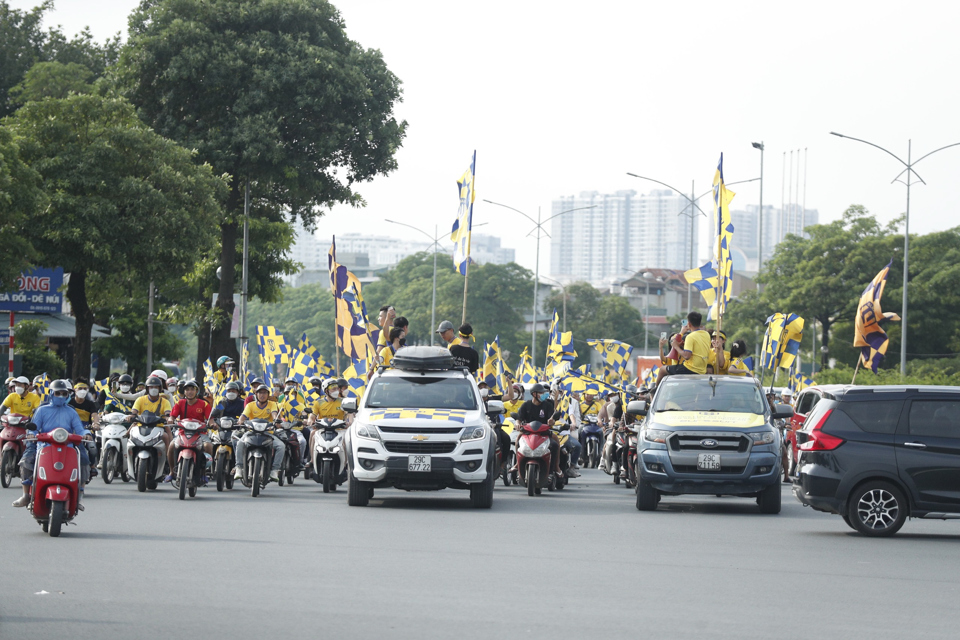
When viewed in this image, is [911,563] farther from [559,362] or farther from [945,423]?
[559,362]

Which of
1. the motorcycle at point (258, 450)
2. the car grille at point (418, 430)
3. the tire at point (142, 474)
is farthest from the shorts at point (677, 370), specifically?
the tire at point (142, 474)

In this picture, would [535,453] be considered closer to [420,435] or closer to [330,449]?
[330,449]

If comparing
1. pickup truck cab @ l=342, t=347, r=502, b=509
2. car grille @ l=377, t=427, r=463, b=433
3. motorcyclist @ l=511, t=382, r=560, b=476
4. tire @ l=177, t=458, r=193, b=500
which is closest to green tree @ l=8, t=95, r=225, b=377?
tire @ l=177, t=458, r=193, b=500

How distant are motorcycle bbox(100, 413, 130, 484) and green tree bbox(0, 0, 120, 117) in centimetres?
3130

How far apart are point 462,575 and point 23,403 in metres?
10.8

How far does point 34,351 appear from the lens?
133 feet

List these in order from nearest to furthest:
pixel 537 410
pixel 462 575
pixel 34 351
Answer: pixel 462 575
pixel 537 410
pixel 34 351

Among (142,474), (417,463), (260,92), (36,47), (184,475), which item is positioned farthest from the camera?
(36,47)

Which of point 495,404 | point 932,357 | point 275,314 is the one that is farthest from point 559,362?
point 275,314

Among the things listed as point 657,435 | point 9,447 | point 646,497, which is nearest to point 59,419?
point 9,447

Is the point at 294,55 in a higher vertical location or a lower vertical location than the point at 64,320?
higher

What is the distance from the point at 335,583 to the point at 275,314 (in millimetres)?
133064

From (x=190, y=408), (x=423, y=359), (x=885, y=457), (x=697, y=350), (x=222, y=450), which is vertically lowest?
(x=222, y=450)

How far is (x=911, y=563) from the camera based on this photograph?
1198cm
